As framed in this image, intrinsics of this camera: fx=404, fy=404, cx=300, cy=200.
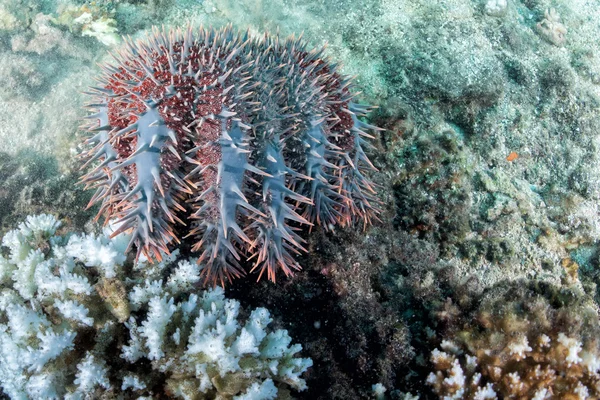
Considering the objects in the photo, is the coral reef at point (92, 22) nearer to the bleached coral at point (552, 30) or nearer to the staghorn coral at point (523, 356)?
the staghorn coral at point (523, 356)

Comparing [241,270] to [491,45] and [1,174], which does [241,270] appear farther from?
[491,45]

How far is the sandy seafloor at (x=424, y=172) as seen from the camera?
9.93 ft

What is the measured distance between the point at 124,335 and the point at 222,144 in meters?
1.51

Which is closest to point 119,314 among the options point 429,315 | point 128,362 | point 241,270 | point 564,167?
point 128,362

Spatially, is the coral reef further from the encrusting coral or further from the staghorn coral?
the staghorn coral

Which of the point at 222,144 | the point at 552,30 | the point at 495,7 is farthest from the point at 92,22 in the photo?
the point at 552,30

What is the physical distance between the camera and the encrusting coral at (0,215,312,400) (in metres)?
2.54

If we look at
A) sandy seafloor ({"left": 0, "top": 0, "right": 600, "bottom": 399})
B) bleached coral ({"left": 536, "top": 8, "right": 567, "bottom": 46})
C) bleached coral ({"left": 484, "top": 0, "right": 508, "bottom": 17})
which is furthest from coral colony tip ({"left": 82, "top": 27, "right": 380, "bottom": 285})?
bleached coral ({"left": 536, "top": 8, "right": 567, "bottom": 46})

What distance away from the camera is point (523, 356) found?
9.39ft

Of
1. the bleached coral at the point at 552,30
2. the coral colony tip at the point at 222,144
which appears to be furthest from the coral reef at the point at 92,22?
the bleached coral at the point at 552,30

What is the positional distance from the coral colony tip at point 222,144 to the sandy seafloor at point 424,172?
59 cm

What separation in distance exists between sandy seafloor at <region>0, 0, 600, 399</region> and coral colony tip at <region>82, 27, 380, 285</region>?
588 mm

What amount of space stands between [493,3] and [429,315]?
190 inches

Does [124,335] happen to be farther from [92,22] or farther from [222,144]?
[92,22]
